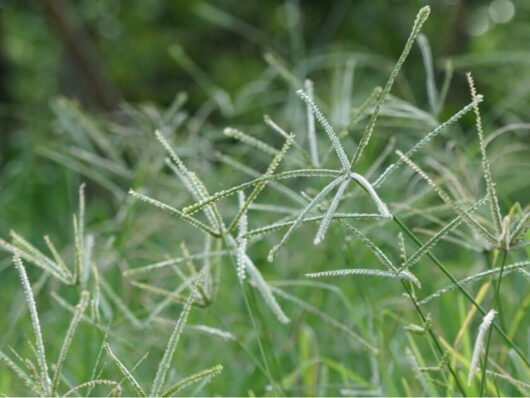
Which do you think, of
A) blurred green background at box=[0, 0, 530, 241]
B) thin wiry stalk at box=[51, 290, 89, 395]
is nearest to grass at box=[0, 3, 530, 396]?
thin wiry stalk at box=[51, 290, 89, 395]

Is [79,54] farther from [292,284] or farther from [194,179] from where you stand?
[194,179]

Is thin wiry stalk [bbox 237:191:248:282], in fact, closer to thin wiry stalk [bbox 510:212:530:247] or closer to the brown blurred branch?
thin wiry stalk [bbox 510:212:530:247]

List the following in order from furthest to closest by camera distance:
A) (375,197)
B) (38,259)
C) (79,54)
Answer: (79,54), (38,259), (375,197)

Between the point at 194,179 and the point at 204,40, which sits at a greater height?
the point at 204,40

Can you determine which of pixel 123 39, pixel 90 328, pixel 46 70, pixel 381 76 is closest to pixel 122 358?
pixel 90 328

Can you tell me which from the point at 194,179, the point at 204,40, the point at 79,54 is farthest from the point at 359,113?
the point at 204,40

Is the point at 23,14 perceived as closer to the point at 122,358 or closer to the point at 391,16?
the point at 391,16
